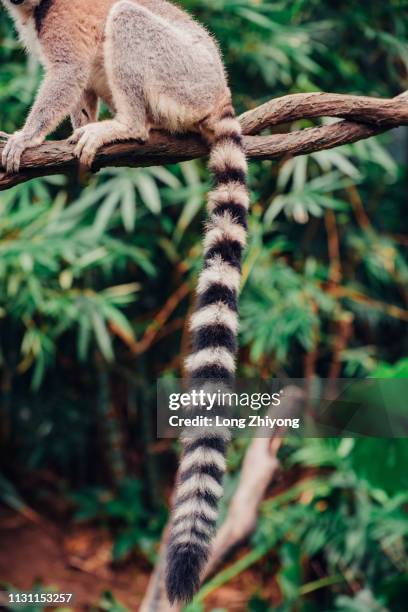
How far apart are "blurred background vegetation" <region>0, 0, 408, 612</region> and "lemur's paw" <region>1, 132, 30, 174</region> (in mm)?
1488

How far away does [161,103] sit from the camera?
8.95ft

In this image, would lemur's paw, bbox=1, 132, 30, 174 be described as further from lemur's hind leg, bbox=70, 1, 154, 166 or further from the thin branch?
the thin branch

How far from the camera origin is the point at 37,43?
2.89 meters

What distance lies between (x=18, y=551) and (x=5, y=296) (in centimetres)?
170

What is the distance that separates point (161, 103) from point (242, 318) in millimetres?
1980

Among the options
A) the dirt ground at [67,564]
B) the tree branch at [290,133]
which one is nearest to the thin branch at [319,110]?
the tree branch at [290,133]

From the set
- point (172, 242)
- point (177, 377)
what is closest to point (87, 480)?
point (177, 377)

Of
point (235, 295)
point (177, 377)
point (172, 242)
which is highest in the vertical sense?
point (172, 242)

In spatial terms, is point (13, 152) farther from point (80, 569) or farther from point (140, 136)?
point (80, 569)

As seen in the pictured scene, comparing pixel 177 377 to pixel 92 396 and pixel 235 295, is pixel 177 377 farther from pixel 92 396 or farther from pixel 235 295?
pixel 235 295

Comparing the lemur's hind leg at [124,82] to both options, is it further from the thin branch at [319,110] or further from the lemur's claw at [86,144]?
the thin branch at [319,110]

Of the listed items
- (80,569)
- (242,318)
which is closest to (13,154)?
(242,318)

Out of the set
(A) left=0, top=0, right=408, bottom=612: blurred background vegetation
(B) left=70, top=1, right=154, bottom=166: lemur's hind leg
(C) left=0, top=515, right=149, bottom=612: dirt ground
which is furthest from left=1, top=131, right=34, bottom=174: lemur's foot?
(C) left=0, top=515, right=149, bottom=612: dirt ground

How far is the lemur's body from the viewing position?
226cm
